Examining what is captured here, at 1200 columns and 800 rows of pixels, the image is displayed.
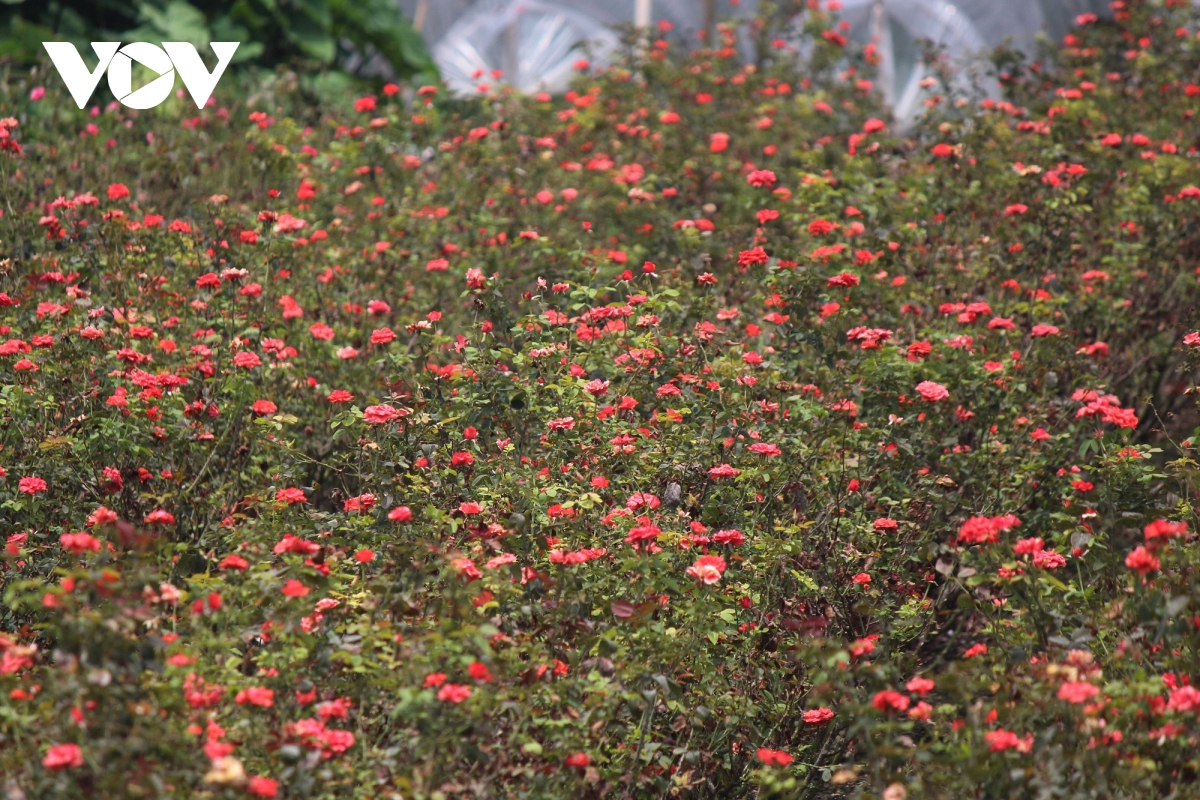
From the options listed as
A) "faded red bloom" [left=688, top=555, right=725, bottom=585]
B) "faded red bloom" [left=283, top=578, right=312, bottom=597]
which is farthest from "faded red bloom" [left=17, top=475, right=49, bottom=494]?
"faded red bloom" [left=688, top=555, right=725, bottom=585]

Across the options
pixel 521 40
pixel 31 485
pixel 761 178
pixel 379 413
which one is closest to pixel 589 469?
pixel 379 413

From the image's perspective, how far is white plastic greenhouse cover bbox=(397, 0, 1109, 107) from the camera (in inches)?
468

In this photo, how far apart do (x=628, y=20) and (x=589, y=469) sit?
9.28 meters

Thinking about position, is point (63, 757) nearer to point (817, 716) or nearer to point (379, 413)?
point (379, 413)

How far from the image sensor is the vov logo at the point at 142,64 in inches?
276

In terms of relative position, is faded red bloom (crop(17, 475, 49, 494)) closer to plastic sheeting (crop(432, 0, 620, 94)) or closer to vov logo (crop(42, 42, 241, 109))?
vov logo (crop(42, 42, 241, 109))

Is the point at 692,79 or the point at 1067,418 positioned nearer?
the point at 1067,418

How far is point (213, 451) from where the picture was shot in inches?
158

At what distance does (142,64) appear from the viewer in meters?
7.56

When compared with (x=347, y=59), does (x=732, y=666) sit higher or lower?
lower

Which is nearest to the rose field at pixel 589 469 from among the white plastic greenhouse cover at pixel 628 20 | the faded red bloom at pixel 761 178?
the faded red bloom at pixel 761 178

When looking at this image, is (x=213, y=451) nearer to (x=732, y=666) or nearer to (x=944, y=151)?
(x=732, y=666)

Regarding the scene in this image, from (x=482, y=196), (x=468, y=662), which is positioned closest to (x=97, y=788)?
(x=468, y=662)

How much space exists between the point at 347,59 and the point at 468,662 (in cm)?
801
